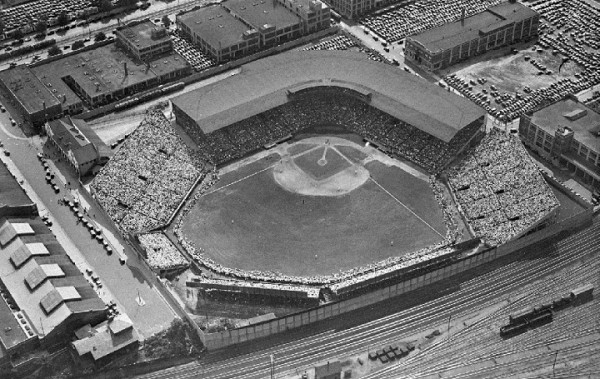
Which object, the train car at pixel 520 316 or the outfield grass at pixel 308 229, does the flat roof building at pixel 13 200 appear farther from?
the train car at pixel 520 316

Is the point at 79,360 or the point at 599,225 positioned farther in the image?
the point at 599,225

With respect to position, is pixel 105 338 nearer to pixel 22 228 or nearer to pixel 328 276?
pixel 22 228

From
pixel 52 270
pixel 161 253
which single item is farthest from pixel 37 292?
pixel 161 253

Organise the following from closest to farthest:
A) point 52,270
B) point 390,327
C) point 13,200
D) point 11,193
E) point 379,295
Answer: point 390,327
point 52,270
point 379,295
point 13,200
point 11,193

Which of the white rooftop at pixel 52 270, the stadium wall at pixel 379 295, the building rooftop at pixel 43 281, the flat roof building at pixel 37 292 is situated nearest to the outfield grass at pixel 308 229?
the stadium wall at pixel 379 295

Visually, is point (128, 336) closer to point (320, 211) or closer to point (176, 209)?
point (176, 209)

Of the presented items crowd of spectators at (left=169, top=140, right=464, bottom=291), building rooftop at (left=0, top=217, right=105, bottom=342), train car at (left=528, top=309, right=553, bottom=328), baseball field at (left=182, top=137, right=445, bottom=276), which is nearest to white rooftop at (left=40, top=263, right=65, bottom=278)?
building rooftop at (left=0, top=217, right=105, bottom=342)

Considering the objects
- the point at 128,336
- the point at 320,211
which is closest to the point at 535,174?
the point at 320,211

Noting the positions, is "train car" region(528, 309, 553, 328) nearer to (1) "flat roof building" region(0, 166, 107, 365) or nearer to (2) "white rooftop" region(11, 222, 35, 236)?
(1) "flat roof building" region(0, 166, 107, 365)
